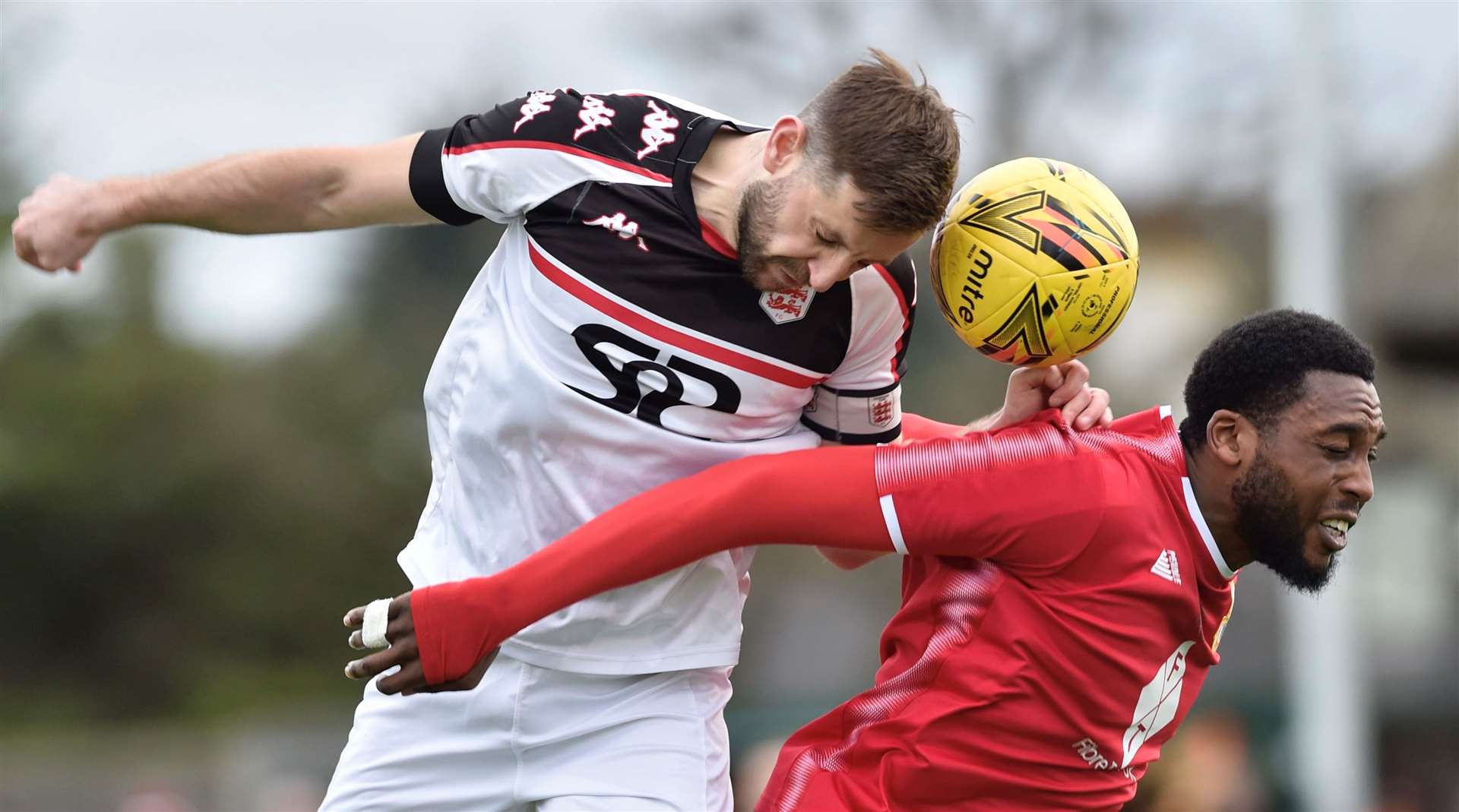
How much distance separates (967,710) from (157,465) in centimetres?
2090

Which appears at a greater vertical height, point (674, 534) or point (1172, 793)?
point (674, 534)

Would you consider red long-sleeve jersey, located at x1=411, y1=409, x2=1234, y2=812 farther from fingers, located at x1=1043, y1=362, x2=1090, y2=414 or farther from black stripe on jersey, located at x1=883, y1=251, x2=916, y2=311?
black stripe on jersey, located at x1=883, y1=251, x2=916, y2=311

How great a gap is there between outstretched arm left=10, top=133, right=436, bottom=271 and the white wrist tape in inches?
37.6

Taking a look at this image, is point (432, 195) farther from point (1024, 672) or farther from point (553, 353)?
point (1024, 672)

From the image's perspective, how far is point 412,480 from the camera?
23.2 meters

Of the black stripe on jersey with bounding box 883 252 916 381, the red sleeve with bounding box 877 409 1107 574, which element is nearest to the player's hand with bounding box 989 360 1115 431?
the red sleeve with bounding box 877 409 1107 574

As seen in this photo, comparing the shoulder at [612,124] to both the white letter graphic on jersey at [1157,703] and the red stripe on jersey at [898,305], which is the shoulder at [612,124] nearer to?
the red stripe on jersey at [898,305]

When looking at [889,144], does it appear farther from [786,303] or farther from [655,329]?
[655,329]

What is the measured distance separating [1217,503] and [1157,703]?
1.77ft

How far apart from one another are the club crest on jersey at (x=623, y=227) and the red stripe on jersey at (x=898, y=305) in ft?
1.88

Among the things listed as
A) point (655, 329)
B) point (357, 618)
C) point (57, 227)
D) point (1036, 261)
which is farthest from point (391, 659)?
point (1036, 261)

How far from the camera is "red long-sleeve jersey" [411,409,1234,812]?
3.57m

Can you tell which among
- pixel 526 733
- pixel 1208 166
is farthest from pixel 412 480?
pixel 526 733

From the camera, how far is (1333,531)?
3.67 meters
